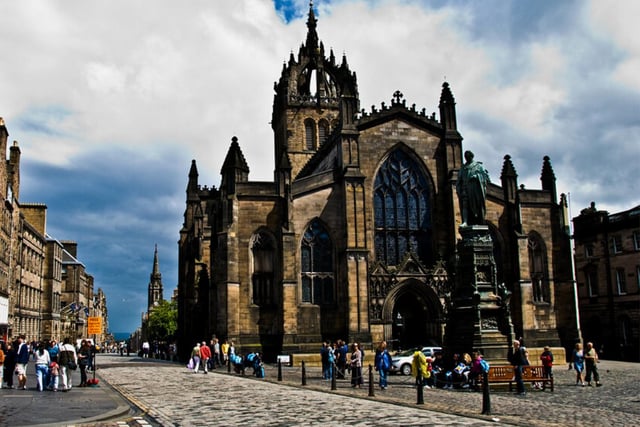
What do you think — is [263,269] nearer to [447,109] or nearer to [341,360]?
[341,360]

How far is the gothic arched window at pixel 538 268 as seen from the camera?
40.4 m

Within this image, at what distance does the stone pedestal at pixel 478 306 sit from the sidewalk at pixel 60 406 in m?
11.5

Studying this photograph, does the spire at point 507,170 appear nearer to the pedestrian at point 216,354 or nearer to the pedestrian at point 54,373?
the pedestrian at point 216,354

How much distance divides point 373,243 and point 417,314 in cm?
515

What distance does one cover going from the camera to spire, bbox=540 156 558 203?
1647 inches

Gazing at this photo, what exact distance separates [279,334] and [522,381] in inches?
753

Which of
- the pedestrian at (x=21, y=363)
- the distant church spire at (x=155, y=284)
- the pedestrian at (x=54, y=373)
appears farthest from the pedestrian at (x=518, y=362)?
the distant church spire at (x=155, y=284)

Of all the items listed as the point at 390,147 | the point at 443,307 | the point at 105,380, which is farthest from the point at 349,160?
the point at 105,380

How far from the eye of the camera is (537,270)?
4097cm

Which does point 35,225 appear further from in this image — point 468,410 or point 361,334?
point 468,410

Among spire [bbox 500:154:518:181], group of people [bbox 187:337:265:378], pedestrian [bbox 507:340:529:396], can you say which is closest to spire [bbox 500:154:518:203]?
spire [bbox 500:154:518:181]

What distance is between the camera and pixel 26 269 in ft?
192

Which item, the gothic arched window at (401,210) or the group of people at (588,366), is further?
the gothic arched window at (401,210)

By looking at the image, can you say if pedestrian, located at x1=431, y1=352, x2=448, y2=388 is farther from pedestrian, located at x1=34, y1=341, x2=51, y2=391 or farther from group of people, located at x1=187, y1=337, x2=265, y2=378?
pedestrian, located at x1=34, y1=341, x2=51, y2=391
